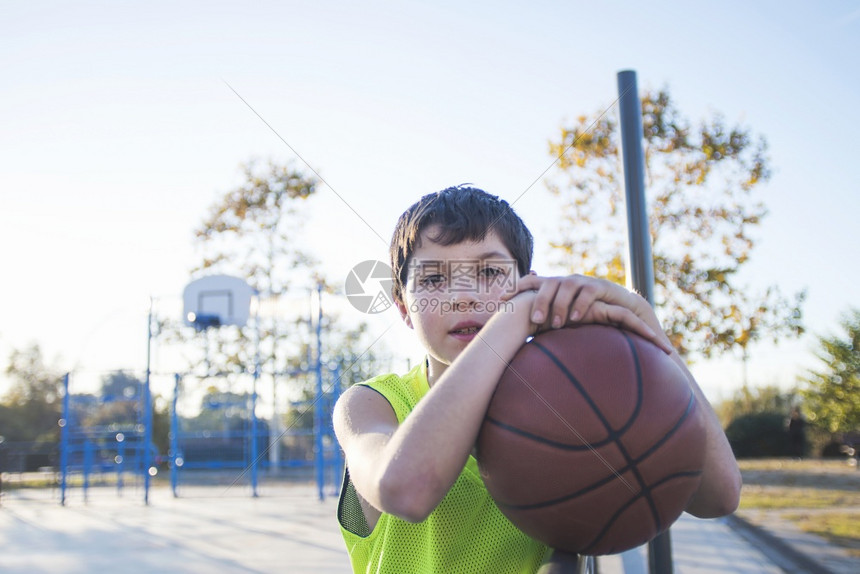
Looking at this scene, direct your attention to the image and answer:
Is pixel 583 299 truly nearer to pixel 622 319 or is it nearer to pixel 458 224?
pixel 622 319

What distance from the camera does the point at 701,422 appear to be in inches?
48.3

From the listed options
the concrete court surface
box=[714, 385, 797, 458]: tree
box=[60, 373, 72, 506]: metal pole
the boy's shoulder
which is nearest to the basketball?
the boy's shoulder

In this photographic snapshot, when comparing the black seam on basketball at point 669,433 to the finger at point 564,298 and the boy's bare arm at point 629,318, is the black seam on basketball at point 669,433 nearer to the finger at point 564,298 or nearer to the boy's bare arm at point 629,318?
the boy's bare arm at point 629,318

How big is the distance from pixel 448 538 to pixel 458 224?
0.71 metres

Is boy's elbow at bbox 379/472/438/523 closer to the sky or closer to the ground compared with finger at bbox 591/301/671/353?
closer to the ground

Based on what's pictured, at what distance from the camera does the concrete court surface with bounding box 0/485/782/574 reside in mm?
5172

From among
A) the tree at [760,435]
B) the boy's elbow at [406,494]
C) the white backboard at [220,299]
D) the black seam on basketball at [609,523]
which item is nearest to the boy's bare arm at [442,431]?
the boy's elbow at [406,494]

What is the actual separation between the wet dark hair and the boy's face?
25mm

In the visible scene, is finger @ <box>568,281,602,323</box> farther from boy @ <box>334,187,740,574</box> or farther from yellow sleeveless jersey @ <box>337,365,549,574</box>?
yellow sleeveless jersey @ <box>337,365,549,574</box>

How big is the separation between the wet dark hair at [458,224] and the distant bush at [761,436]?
66.6ft

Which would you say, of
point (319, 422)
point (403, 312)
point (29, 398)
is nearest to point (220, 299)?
point (319, 422)

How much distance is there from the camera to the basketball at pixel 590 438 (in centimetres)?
117

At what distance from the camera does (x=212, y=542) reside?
21.2ft

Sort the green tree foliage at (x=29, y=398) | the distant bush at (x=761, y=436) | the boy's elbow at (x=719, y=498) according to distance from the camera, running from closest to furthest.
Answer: the boy's elbow at (x=719, y=498) → the distant bush at (x=761, y=436) → the green tree foliage at (x=29, y=398)
